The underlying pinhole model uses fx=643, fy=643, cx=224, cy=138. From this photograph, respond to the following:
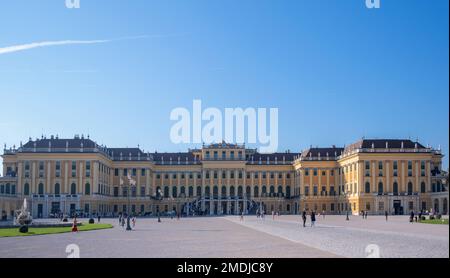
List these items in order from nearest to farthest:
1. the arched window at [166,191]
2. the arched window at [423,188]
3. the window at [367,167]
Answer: the arched window at [423,188] → the window at [367,167] → the arched window at [166,191]

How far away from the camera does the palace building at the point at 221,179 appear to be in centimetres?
8525

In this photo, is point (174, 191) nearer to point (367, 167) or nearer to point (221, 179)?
point (221, 179)

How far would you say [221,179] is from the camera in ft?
348

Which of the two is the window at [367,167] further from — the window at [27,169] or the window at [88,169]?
the window at [27,169]

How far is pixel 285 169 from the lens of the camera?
107 m

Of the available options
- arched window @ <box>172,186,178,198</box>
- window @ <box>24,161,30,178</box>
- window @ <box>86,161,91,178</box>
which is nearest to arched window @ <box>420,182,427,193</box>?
arched window @ <box>172,186,178,198</box>

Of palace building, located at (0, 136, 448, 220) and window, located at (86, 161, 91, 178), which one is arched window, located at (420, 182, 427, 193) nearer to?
palace building, located at (0, 136, 448, 220)

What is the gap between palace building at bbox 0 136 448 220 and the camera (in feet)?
280

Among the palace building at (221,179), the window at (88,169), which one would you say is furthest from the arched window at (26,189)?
the window at (88,169)

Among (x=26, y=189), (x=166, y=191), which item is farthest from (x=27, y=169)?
(x=166, y=191)

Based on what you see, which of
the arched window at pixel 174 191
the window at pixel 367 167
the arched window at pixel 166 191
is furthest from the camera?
the arched window at pixel 174 191
